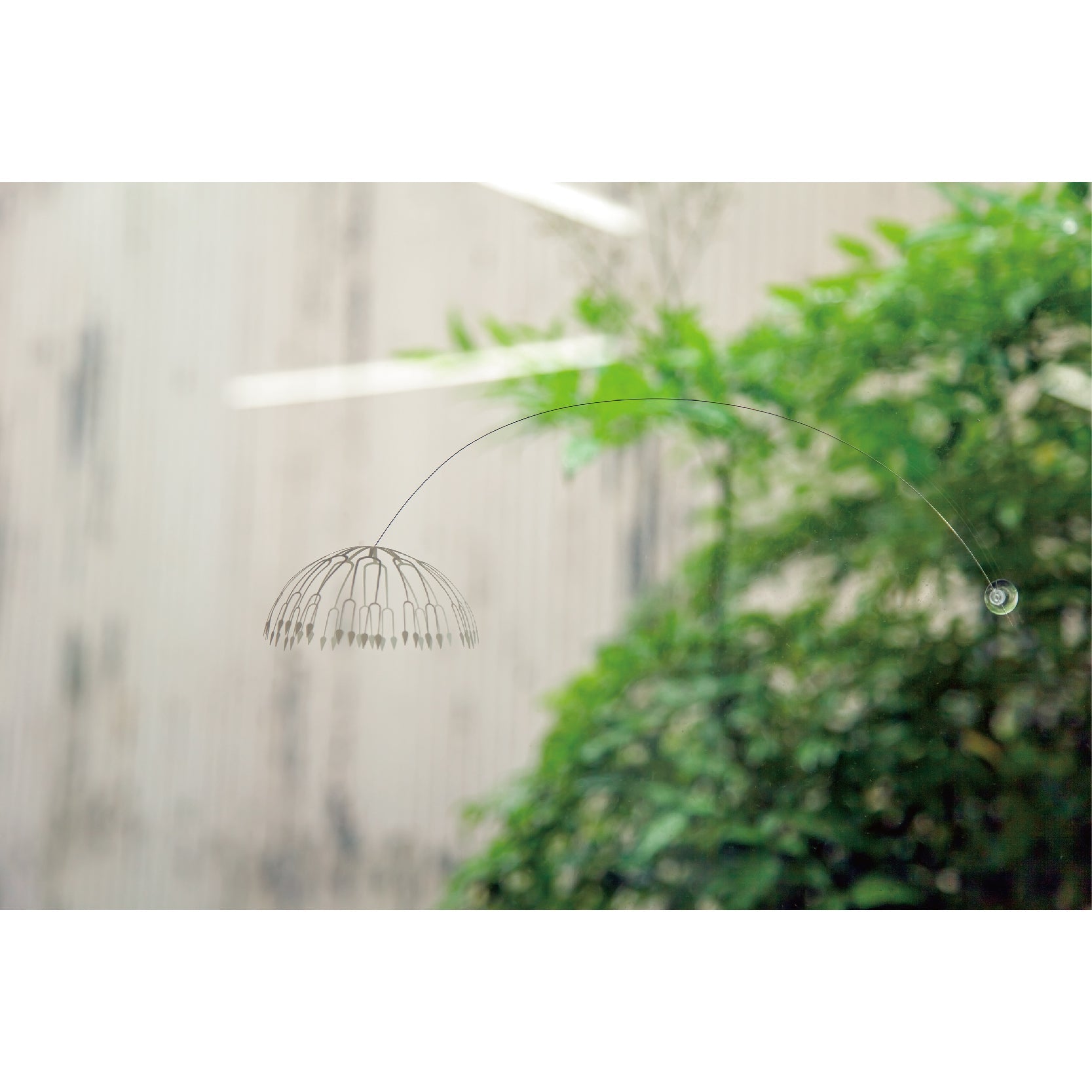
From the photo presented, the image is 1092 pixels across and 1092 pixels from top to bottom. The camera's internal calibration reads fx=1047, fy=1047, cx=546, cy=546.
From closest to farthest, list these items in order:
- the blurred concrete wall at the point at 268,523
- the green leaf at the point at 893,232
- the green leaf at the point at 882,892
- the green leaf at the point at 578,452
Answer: the green leaf at the point at 578,452
the green leaf at the point at 893,232
the green leaf at the point at 882,892
the blurred concrete wall at the point at 268,523

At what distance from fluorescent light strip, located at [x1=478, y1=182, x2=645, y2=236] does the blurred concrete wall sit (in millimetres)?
41

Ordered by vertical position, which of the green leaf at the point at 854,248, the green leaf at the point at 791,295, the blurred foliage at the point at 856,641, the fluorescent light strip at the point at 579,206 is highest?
the fluorescent light strip at the point at 579,206

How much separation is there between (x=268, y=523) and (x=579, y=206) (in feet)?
3.28

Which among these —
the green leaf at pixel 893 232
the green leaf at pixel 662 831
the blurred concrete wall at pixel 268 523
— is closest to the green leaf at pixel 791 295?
the green leaf at pixel 893 232

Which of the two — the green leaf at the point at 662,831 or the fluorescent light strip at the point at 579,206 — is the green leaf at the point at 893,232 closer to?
the fluorescent light strip at the point at 579,206

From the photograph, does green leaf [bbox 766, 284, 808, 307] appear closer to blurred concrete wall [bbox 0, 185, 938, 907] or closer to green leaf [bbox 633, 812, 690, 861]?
blurred concrete wall [bbox 0, 185, 938, 907]

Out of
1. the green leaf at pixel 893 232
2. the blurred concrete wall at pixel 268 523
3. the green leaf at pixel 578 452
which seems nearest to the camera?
the green leaf at pixel 578 452

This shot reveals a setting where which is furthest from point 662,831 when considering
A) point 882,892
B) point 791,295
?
point 791,295

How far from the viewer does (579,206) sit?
2.33m

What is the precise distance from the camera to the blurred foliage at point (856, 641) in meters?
1.57

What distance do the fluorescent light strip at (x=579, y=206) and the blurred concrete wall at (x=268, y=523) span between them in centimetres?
4

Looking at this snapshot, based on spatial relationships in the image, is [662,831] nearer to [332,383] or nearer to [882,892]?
[882,892]
